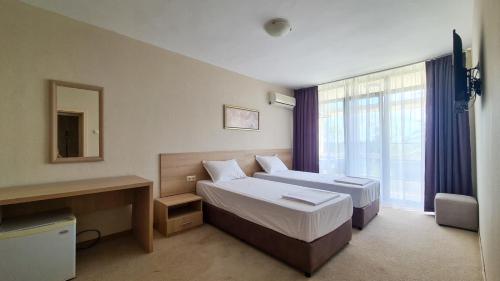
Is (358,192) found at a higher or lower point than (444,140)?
lower

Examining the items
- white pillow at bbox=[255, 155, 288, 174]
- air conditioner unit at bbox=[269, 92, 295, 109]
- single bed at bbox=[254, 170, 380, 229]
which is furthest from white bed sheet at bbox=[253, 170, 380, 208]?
air conditioner unit at bbox=[269, 92, 295, 109]

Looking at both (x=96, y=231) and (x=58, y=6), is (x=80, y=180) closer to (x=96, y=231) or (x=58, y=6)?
(x=96, y=231)


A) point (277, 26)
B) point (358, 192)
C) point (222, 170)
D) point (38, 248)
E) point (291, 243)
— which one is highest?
point (277, 26)

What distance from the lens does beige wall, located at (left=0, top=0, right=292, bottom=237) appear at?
6.47 ft

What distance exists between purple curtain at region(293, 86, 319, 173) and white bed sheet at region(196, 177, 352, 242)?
7.36 feet

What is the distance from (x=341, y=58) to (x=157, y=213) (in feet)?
11.8

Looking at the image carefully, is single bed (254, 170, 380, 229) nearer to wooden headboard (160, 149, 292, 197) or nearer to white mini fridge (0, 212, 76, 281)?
wooden headboard (160, 149, 292, 197)

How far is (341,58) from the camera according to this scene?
11.0 ft

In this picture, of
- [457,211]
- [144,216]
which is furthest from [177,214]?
[457,211]

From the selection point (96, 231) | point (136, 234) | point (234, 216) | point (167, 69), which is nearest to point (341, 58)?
point (167, 69)

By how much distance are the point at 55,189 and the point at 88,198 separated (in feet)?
1.75

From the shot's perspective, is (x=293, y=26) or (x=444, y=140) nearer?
(x=293, y=26)

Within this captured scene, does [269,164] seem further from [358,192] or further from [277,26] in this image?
[277,26]

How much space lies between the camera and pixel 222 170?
11.0 ft
